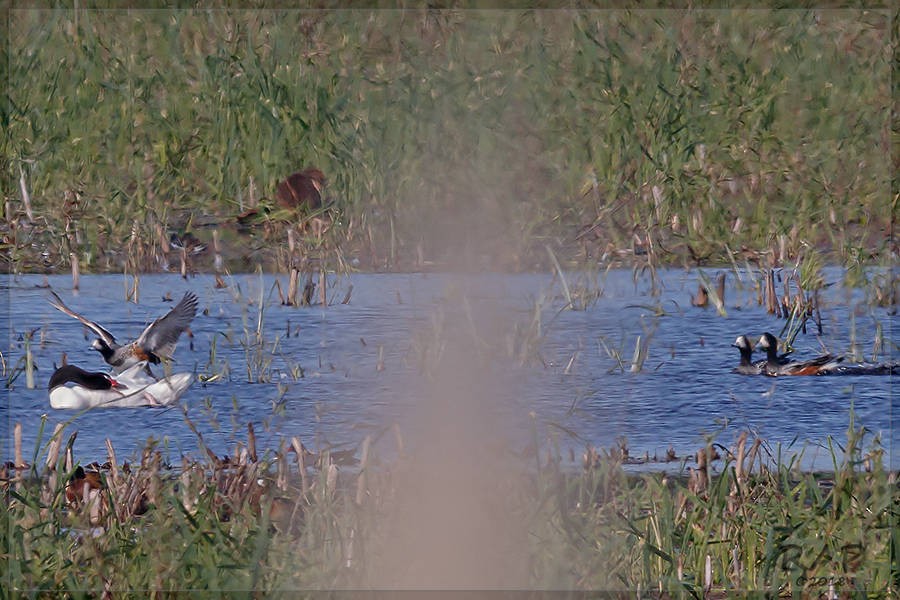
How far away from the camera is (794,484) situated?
507 centimetres

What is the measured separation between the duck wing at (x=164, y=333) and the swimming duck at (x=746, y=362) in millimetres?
2251

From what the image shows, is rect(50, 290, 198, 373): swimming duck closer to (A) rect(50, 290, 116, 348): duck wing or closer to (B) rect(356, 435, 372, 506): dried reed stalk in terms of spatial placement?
(A) rect(50, 290, 116, 348): duck wing

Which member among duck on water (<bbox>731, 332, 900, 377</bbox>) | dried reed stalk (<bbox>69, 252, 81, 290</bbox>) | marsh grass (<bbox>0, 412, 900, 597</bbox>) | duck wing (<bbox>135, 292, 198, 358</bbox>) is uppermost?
dried reed stalk (<bbox>69, 252, 81, 290</bbox>)

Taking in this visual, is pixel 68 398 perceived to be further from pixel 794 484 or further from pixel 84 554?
pixel 794 484

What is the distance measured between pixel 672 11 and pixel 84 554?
4.98 m

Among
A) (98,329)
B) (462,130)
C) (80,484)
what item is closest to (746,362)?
(462,130)

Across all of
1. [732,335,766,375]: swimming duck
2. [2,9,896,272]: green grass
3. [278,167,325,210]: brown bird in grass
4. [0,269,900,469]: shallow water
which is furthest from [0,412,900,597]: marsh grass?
[278,167,325,210]: brown bird in grass

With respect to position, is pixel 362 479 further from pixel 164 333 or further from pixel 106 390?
pixel 164 333

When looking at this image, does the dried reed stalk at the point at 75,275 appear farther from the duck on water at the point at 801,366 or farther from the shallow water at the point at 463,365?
the duck on water at the point at 801,366

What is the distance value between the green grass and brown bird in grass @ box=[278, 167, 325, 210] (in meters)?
0.09

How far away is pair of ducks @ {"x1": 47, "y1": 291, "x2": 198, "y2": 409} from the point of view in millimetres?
5684

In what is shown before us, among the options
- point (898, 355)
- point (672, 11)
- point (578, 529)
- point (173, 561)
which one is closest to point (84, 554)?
point (173, 561)

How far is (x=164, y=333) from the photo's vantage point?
19.7 feet

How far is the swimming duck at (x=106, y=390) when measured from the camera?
5.67m
